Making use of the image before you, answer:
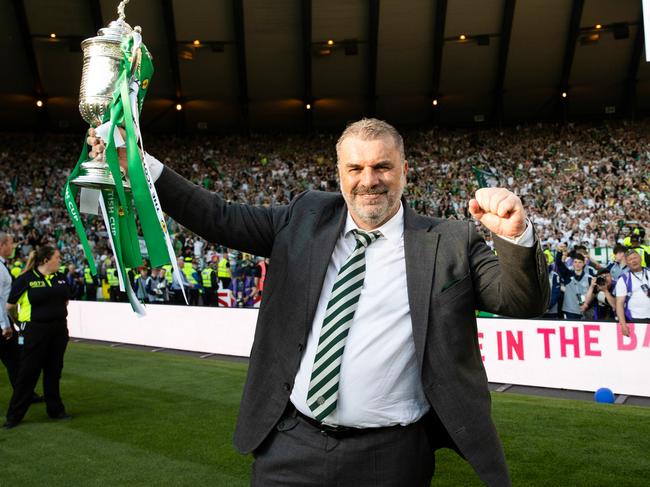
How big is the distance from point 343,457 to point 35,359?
6.04 metres

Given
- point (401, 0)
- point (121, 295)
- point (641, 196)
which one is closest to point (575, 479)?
point (121, 295)

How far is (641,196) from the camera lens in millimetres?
20516

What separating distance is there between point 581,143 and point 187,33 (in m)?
14.8

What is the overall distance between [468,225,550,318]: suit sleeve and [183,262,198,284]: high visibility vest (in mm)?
15132

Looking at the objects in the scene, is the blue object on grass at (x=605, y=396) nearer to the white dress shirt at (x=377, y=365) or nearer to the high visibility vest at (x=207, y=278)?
the white dress shirt at (x=377, y=365)

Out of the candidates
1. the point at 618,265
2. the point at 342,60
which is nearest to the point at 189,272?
the point at 618,265

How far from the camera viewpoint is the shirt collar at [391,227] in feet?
7.98

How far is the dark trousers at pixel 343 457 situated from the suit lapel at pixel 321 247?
0.37 meters

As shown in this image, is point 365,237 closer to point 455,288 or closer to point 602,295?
point 455,288

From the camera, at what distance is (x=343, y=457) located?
2.24m

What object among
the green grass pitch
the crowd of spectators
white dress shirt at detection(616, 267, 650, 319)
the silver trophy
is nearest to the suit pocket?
the silver trophy

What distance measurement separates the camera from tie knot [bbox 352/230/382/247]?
239 cm

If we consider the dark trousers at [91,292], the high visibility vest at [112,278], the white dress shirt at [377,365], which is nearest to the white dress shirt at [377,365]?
the white dress shirt at [377,365]

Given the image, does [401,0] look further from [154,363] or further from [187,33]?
[154,363]
